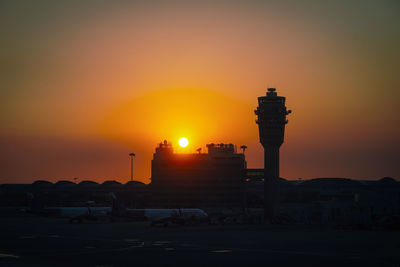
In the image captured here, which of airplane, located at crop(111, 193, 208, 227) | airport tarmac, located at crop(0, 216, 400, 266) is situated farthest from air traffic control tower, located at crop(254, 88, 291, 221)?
airport tarmac, located at crop(0, 216, 400, 266)

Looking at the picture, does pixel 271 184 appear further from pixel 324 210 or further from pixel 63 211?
pixel 63 211

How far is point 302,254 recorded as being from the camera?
52.6m

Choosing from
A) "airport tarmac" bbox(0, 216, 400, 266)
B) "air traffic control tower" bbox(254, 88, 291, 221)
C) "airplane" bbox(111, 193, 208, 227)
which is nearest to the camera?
"airport tarmac" bbox(0, 216, 400, 266)

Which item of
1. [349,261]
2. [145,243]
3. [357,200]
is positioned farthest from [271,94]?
[349,261]

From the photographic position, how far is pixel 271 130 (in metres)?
171

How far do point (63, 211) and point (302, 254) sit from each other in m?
90.8

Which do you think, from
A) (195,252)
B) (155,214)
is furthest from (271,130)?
(195,252)

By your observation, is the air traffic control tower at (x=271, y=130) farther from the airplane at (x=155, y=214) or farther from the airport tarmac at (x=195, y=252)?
the airport tarmac at (x=195, y=252)

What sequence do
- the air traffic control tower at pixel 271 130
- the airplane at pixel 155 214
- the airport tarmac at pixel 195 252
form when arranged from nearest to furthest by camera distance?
the airport tarmac at pixel 195 252, the airplane at pixel 155 214, the air traffic control tower at pixel 271 130

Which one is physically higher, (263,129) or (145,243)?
(263,129)

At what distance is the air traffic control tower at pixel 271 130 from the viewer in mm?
171750

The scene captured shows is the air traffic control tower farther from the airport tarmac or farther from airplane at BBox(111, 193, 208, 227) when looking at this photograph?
the airport tarmac

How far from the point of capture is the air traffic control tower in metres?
172

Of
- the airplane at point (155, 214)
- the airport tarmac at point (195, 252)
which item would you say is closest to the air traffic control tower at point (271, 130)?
the airplane at point (155, 214)
